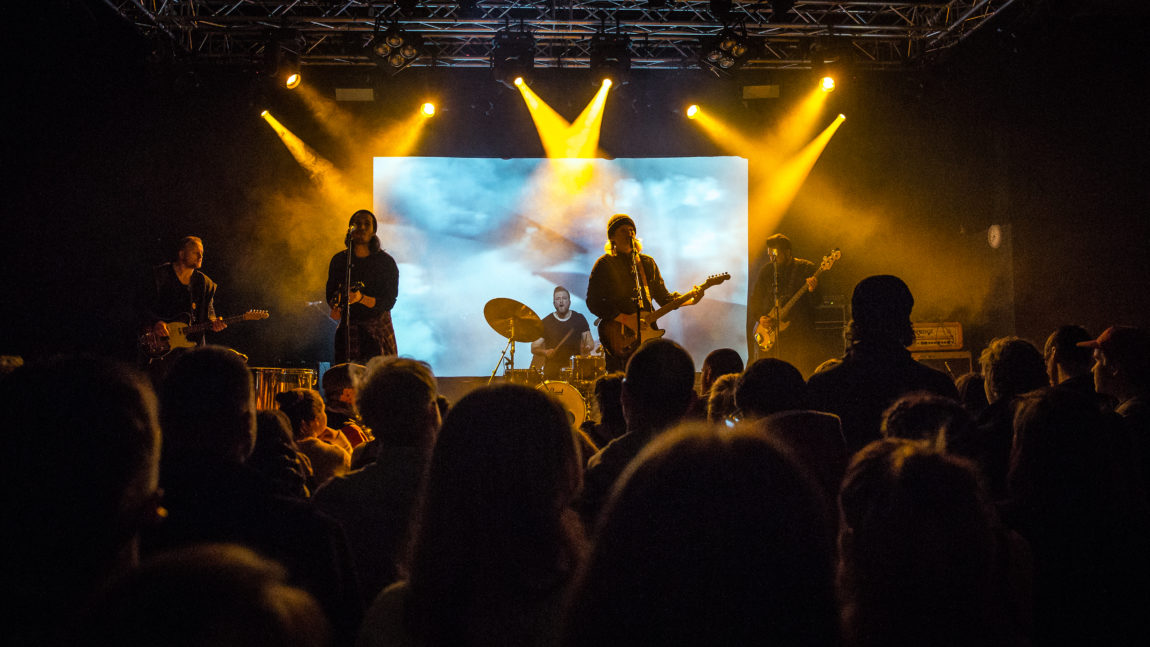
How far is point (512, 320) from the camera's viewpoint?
26.9 feet

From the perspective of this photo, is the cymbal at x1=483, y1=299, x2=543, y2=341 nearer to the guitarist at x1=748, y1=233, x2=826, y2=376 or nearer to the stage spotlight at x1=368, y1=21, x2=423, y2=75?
the guitarist at x1=748, y1=233, x2=826, y2=376

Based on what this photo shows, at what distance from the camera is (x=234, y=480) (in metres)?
1.73

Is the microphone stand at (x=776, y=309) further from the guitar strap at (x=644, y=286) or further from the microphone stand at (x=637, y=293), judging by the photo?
the microphone stand at (x=637, y=293)

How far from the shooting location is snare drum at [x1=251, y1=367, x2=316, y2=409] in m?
7.96

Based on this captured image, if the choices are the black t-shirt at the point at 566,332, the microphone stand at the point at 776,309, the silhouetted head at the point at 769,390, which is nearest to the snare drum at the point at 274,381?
the black t-shirt at the point at 566,332

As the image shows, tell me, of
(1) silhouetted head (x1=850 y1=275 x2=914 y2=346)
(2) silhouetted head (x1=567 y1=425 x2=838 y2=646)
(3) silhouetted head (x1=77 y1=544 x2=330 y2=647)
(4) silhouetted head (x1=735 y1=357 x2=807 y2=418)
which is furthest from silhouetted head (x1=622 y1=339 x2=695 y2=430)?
(3) silhouetted head (x1=77 y1=544 x2=330 y2=647)

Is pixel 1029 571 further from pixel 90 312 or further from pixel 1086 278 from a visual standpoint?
pixel 90 312

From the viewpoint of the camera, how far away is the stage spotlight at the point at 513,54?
876 cm

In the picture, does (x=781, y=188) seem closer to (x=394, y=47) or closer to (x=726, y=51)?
(x=726, y=51)

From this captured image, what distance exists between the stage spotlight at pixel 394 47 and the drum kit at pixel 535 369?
3056 millimetres

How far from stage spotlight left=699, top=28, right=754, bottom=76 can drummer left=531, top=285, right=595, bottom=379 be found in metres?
3.29

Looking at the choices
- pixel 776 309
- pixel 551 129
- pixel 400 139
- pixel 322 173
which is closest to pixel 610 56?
pixel 551 129

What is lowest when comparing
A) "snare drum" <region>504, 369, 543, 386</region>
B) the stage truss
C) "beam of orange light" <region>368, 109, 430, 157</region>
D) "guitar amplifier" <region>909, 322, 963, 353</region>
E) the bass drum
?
the bass drum

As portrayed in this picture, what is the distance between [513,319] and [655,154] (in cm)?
363
